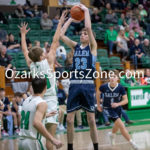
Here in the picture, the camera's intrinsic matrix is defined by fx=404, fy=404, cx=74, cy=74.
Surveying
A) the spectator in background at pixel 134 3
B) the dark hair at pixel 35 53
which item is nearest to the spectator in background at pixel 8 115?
the dark hair at pixel 35 53

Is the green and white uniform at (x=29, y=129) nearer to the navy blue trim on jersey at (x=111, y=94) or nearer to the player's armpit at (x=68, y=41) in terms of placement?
the player's armpit at (x=68, y=41)

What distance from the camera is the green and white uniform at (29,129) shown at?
4.50 metres

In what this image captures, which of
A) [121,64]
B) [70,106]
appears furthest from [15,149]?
[121,64]

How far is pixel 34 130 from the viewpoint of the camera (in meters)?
4.58

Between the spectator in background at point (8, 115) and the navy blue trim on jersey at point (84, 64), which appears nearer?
the navy blue trim on jersey at point (84, 64)

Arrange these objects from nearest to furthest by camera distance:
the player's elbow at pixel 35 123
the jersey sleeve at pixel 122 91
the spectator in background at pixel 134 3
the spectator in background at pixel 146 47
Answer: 1. the player's elbow at pixel 35 123
2. the jersey sleeve at pixel 122 91
3. the spectator in background at pixel 146 47
4. the spectator in background at pixel 134 3

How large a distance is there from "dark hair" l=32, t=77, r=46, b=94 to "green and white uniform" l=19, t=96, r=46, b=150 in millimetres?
83

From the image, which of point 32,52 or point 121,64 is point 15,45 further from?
point 32,52

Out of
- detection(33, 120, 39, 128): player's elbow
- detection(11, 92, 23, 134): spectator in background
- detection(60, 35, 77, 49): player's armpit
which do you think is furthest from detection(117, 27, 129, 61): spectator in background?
detection(33, 120, 39, 128): player's elbow

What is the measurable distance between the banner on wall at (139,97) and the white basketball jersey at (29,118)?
848 centimetres

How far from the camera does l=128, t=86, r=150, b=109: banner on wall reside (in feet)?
42.2

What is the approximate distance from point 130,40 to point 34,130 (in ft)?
40.6

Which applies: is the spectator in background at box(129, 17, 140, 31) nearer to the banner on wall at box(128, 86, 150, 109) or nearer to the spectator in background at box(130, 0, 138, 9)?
the spectator in background at box(130, 0, 138, 9)

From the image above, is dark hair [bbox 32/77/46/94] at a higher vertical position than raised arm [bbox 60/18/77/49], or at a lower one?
lower
